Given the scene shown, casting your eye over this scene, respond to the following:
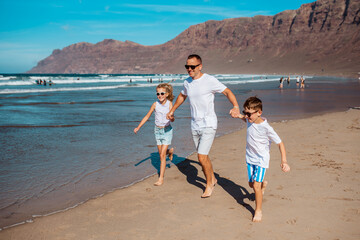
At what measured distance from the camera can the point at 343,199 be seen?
3979 millimetres

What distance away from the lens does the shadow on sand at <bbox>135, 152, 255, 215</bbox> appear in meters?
4.28

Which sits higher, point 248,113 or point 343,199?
point 248,113

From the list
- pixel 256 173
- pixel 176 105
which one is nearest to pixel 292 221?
pixel 256 173

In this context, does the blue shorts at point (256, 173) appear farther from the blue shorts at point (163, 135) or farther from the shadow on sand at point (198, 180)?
the blue shorts at point (163, 135)

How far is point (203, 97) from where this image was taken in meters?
4.14

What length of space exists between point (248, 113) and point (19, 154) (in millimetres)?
5470

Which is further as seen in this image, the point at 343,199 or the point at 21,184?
the point at 21,184

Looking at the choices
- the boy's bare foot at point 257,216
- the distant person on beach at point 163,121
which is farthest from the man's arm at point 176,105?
the boy's bare foot at point 257,216

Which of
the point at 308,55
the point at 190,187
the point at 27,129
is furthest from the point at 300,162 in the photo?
the point at 308,55

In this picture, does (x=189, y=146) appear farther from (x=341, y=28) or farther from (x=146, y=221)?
(x=341, y=28)

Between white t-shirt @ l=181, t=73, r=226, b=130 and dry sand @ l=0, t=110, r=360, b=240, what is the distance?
1.10m

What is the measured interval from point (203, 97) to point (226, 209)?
152cm

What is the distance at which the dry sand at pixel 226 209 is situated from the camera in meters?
3.27

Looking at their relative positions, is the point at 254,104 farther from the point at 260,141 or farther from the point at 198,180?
the point at 198,180
